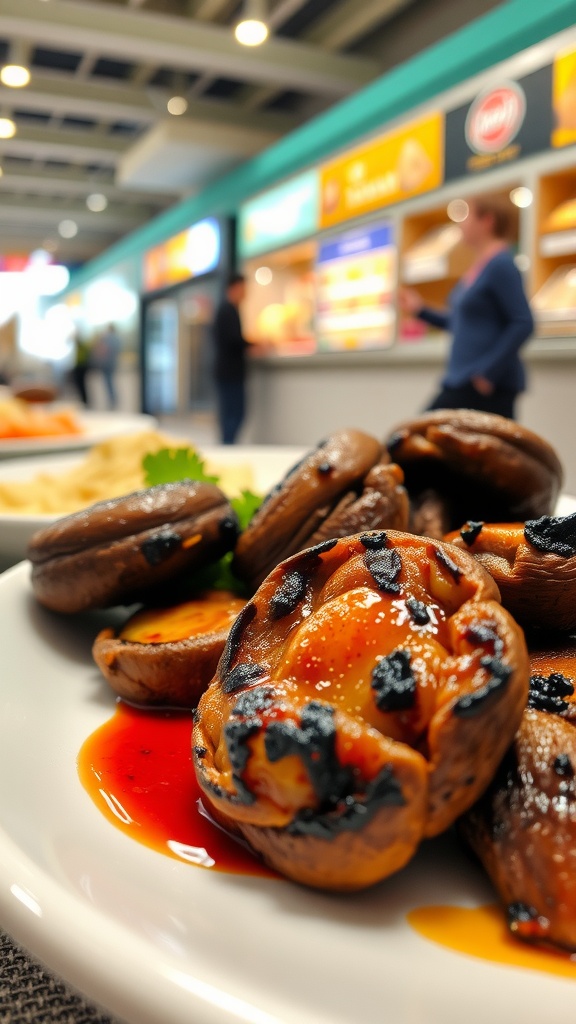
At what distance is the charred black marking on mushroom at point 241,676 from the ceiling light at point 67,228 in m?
20.8

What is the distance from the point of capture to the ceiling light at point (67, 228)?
64.7 ft

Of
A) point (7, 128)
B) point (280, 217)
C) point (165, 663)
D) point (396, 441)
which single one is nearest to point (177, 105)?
point (280, 217)

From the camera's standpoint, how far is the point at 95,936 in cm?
45

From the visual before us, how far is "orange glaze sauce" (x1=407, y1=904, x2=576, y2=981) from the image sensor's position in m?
0.49

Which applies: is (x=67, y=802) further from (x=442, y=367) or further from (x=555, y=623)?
(x=442, y=367)

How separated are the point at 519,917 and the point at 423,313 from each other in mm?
5369

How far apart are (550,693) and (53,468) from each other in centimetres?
154

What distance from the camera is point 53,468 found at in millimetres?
1944

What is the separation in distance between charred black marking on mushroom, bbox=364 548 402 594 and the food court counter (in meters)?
4.42

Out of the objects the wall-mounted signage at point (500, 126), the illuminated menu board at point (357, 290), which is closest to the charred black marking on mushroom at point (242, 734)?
the wall-mounted signage at point (500, 126)

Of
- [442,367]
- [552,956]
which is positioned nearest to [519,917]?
[552,956]

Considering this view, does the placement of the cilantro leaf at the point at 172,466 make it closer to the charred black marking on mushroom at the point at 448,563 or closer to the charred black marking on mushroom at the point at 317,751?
the charred black marking on mushroom at the point at 448,563

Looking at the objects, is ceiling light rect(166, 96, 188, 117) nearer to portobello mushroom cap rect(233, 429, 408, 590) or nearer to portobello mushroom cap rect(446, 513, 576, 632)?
portobello mushroom cap rect(233, 429, 408, 590)

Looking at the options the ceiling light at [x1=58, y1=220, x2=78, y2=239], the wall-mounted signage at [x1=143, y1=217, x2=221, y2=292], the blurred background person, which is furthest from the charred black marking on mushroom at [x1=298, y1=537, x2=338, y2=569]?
the ceiling light at [x1=58, y1=220, x2=78, y2=239]
